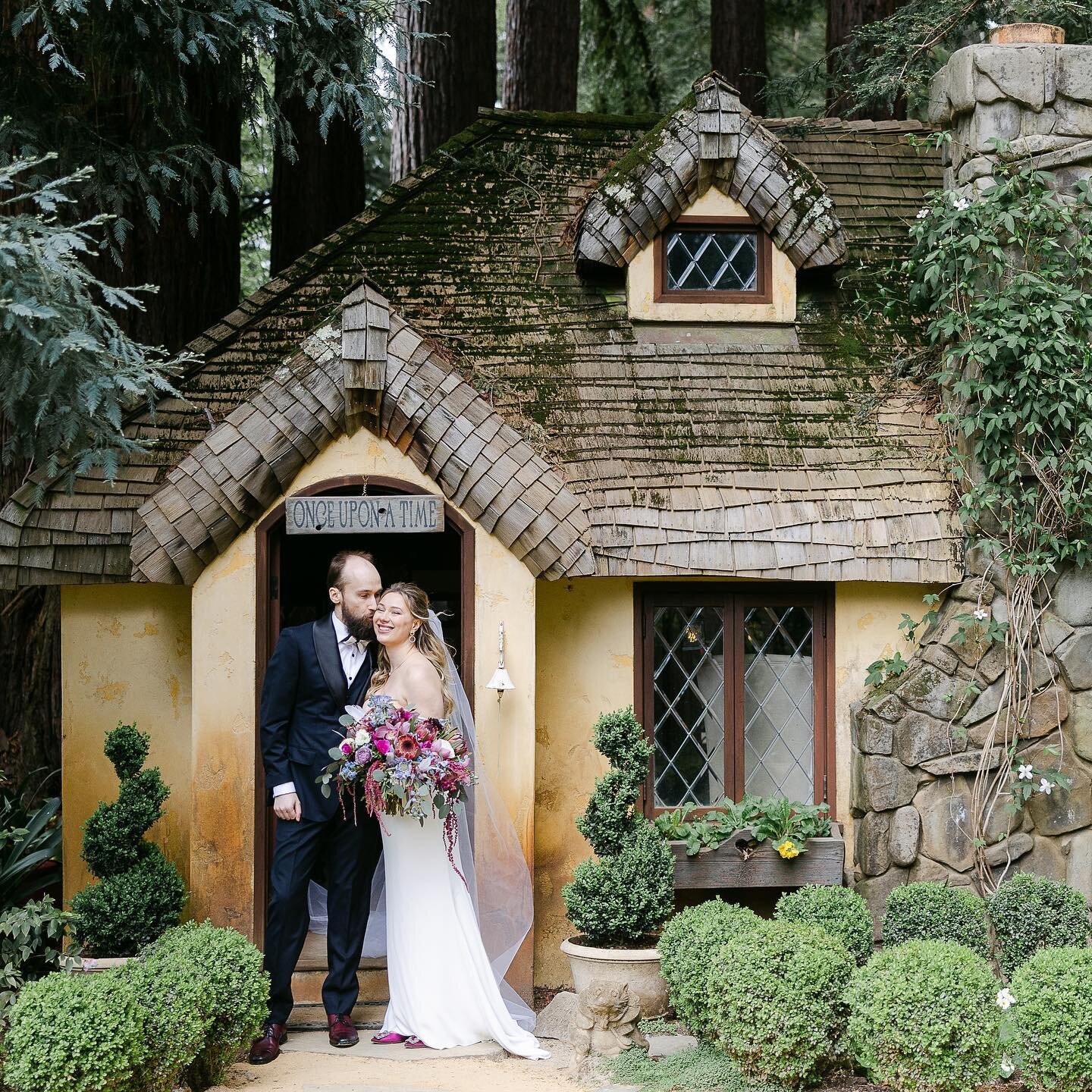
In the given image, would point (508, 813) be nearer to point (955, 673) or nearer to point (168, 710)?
point (168, 710)

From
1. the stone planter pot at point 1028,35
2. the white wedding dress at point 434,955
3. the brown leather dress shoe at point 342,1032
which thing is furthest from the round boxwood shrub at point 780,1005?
the stone planter pot at point 1028,35

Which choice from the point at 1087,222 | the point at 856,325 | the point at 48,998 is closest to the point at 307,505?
the point at 48,998

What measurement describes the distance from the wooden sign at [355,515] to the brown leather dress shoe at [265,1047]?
2.61 metres

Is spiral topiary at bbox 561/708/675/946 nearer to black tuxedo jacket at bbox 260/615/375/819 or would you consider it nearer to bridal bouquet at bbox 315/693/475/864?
bridal bouquet at bbox 315/693/475/864

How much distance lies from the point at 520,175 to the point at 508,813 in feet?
15.5

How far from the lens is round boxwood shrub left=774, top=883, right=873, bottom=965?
656cm

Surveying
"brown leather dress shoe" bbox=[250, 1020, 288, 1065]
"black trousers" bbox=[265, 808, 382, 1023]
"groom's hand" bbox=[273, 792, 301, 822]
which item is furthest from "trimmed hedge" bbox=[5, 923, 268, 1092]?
"groom's hand" bbox=[273, 792, 301, 822]

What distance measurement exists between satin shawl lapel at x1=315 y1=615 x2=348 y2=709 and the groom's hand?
55 centimetres

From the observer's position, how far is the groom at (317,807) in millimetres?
6727

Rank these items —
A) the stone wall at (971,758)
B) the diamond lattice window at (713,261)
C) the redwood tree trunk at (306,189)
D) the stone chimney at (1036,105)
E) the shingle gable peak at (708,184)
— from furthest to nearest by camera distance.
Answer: the redwood tree trunk at (306,189) → the diamond lattice window at (713,261) → the shingle gable peak at (708,184) → the stone chimney at (1036,105) → the stone wall at (971,758)

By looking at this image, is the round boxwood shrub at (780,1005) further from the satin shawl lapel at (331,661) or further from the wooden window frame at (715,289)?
the wooden window frame at (715,289)

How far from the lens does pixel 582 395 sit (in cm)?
829

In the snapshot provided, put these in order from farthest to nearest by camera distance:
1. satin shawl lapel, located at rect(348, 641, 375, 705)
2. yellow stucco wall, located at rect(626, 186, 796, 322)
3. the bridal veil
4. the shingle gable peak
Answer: yellow stucco wall, located at rect(626, 186, 796, 322)
the shingle gable peak
the bridal veil
satin shawl lapel, located at rect(348, 641, 375, 705)

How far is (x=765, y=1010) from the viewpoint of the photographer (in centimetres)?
579
